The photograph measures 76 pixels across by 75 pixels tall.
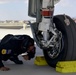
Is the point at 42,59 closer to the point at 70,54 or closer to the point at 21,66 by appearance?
the point at 21,66

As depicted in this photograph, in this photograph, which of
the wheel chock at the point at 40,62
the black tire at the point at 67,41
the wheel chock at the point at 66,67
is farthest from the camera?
the wheel chock at the point at 40,62

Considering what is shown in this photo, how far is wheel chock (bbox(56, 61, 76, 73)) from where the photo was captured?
4090 millimetres

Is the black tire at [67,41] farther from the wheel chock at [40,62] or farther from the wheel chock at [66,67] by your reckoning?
the wheel chock at [40,62]

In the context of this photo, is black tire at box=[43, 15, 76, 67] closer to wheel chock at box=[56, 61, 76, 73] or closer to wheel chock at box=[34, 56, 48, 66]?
wheel chock at box=[56, 61, 76, 73]

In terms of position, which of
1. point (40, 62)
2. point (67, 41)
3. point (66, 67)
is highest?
point (67, 41)

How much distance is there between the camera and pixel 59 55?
4.30 meters

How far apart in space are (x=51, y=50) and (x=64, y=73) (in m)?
0.50

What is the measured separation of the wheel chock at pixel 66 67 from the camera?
4090mm

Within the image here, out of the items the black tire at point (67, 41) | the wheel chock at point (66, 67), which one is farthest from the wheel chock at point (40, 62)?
the wheel chock at point (66, 67)

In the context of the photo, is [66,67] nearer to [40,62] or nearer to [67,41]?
[67,41]

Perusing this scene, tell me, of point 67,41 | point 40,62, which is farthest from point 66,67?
point 40,62

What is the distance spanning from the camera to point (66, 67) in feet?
13.5

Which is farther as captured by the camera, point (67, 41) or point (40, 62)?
point (40, 62)

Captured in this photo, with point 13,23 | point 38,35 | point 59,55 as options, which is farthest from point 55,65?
point 13,23
